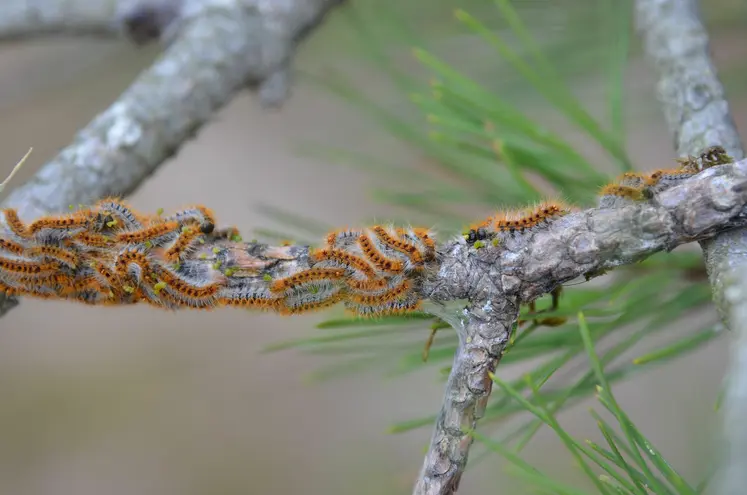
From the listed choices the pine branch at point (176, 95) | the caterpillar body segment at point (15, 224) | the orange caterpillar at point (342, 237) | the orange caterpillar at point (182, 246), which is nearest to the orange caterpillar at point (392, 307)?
the orange caterpillar at point (342, 237)

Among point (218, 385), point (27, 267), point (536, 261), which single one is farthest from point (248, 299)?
point (218, 385)

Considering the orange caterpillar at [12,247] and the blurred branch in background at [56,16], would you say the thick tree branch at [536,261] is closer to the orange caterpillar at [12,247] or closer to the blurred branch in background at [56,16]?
the orange caterpillar at [12,247]

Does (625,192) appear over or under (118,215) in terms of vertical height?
over

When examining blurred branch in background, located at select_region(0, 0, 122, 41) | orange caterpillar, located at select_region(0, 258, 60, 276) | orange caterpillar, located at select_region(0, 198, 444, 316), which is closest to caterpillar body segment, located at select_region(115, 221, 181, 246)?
orange caterpillar, located at select_region(0, 198, 444, 316)

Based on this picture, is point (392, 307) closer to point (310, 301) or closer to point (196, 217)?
point (310, 301)

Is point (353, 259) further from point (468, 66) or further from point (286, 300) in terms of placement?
point (468, 66)
